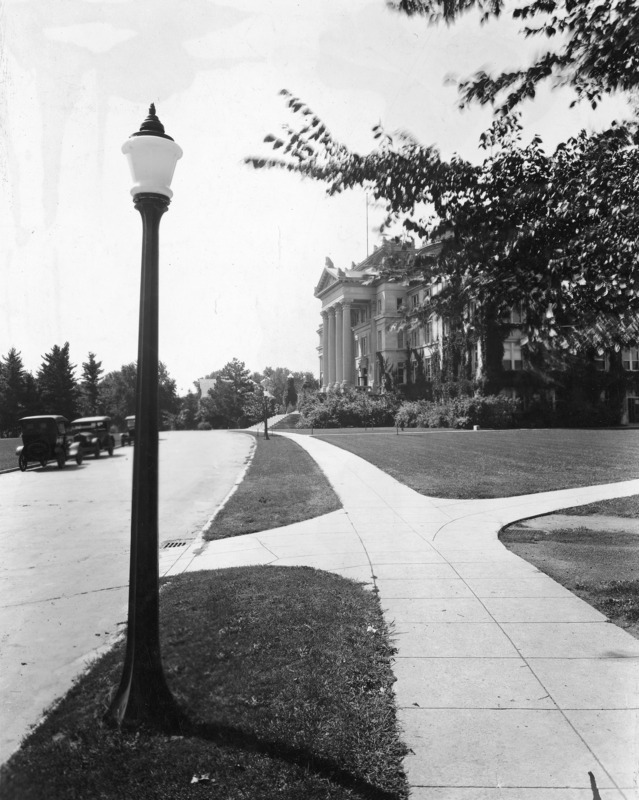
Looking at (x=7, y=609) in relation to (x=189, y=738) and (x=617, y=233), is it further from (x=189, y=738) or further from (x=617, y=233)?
(x=617, y=233)

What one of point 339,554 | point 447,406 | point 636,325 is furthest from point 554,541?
point 447,406

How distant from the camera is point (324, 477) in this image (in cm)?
1595

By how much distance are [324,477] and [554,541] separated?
7757mm

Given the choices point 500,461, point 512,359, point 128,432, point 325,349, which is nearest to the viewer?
point 128,432

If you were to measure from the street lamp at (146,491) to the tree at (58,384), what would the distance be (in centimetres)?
82

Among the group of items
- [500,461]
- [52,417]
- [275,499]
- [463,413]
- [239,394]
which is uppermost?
[239,394]

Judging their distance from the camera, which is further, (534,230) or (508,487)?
(508,487)

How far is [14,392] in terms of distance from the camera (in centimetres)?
405

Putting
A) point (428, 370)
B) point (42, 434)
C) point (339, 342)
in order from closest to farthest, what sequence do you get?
point (42, 434) < point (339, 342) < point (428, 370)

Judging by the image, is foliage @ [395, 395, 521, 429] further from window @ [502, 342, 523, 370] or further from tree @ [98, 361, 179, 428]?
tree @ [98, 361, 179, 428]

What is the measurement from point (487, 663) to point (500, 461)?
15082 mm

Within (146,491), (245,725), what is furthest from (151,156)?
(245,725)

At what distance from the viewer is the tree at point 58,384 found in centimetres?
404

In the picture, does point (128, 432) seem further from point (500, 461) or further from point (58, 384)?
point (500, 461)
